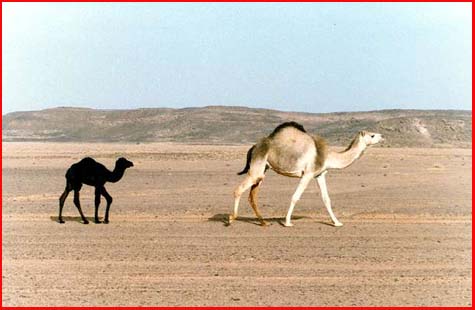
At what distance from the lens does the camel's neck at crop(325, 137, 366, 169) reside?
47.6 ft

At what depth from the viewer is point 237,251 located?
12227mm

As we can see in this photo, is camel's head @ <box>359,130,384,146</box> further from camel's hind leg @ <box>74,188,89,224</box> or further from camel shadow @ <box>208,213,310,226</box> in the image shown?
camel's hind leg @ <box>74,188,89,224</box>

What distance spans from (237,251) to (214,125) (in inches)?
3790

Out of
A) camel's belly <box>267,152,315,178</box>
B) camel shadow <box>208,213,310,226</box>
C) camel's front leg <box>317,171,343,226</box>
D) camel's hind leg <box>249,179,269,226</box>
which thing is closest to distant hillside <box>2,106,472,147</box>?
camel shadow <box>208,213,310,226</box>

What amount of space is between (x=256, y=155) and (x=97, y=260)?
385 cm

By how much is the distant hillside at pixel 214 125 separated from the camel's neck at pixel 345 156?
156ft

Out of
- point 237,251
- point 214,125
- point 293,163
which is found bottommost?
point 214,125

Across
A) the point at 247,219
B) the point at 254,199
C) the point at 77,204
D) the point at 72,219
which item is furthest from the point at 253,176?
the point at 72,219

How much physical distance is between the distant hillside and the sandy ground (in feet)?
146

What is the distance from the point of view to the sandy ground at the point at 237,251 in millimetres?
9461

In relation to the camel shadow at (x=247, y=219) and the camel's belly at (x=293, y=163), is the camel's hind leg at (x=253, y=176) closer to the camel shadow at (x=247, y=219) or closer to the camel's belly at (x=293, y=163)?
the camel's belly at (x=293, y=163)

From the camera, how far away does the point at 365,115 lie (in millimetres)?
134500

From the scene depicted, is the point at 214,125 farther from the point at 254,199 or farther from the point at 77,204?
the point at 77,204

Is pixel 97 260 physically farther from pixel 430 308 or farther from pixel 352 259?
pixel 430 308
